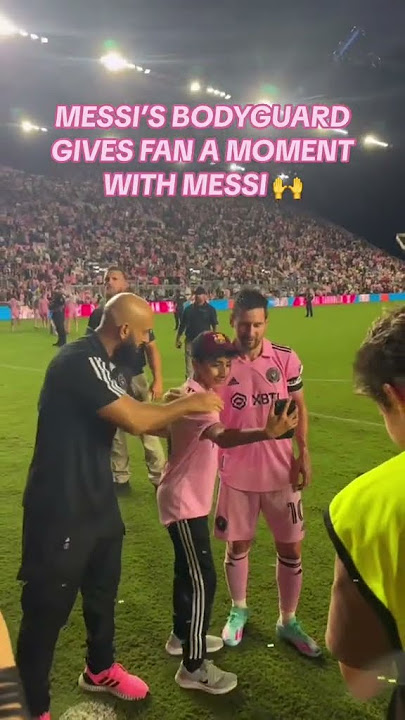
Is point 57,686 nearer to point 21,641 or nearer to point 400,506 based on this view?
point 21,641

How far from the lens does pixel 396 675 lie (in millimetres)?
1245

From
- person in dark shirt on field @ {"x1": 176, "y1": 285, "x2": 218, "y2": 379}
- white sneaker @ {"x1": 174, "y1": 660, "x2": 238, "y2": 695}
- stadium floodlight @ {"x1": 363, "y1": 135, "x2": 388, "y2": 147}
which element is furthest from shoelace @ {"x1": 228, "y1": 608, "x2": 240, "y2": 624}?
stadium floodlight @ {"x1": 363, "y1": 135, "x2": 388, "y2": 147}

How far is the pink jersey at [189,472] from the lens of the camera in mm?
3205

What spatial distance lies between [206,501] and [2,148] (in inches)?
1888

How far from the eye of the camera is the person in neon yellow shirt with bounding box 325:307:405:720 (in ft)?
3.89

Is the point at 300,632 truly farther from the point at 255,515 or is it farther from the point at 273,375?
the point at 273,375

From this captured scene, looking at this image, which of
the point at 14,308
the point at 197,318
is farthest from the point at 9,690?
the point at 14,308

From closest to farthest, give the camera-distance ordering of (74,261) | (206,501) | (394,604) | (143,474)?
(394,604) < (206,501) < (143,474) < (74,261)

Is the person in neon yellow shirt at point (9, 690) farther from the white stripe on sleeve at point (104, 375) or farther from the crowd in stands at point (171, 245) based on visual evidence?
the crowd in stands at point (171, 245)

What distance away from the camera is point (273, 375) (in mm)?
3822

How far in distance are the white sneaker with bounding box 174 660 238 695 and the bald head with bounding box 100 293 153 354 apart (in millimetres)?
1748

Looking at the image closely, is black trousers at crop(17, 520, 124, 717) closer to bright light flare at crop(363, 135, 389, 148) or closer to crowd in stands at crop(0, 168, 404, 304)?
crowd in stands at crop(0, 168, 404, 304)

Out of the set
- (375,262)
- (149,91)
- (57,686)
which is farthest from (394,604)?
(375,262)

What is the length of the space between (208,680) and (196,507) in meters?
0.94
